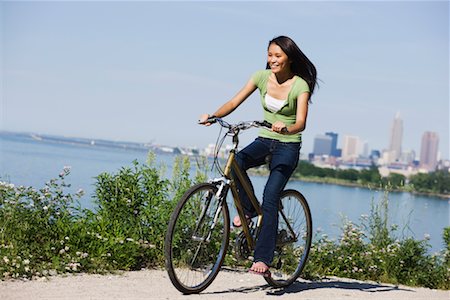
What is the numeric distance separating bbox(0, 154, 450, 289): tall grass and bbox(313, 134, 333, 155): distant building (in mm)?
53685

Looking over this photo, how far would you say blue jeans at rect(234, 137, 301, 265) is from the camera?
548 cm

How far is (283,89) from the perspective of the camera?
563cm

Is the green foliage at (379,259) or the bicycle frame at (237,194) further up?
the bicycle frame at (237,194)

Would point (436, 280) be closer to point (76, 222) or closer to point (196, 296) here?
point (196, 296)

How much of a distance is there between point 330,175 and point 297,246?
37.1m

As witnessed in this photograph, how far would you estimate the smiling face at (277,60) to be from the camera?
562cm

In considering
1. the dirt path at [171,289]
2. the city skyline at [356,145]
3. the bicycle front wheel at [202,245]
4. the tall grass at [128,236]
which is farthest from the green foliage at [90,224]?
the city skyline at [356,145]

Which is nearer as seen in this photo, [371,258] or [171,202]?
[171,202]

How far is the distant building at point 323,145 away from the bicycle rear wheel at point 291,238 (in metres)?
55.0

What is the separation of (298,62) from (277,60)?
0.20 meters

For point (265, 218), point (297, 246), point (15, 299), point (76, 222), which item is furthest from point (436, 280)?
point (15, 299)

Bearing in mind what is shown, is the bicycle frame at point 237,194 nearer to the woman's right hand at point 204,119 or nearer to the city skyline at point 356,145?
the woman's right hand at point 204,119

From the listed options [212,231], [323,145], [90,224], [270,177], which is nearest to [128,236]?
[90,224]

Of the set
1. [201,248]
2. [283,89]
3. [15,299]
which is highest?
[283,89]
